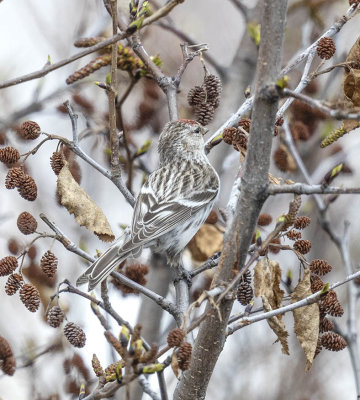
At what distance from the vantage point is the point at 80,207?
3.36 meters

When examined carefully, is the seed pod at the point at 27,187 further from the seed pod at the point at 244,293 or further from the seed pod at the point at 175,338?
the seed pod at the point at 175,338

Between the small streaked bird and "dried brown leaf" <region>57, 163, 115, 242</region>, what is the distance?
330mm

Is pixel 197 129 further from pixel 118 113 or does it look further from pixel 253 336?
pixel 253 336

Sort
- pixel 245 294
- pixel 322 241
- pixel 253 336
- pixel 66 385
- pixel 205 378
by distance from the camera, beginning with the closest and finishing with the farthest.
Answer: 1. pixel 205 378
2. pixel 245 294
3. pixel 66 385
4. pixel 322 241
5. pixel 253 336

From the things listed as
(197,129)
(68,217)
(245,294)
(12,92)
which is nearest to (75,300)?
(68,217)

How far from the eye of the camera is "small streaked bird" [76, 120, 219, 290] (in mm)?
4193

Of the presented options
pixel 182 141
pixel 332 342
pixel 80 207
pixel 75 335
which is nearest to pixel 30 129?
pixel 80 207

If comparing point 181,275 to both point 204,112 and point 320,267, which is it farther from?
point 320,267

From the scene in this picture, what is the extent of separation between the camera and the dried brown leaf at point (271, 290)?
2881 millimetres

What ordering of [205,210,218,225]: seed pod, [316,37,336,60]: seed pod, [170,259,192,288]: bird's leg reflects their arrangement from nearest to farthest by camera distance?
[316,37,336,60]: seed pod
[170,259,192,288]: bird's leg
[205,210,218,225]: seed pod

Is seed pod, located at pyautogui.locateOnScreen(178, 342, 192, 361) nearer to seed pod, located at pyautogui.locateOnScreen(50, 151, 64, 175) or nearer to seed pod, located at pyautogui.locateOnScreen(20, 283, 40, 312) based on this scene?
seed pod, located at pyautogui.locateOnScreen(20, 283, 40, 312)

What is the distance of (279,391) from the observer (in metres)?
6.16

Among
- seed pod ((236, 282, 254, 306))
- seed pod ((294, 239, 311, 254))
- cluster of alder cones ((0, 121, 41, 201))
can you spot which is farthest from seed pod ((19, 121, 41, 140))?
seed pod ((294, 239, 311, 254))

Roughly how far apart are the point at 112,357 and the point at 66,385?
29 cm
